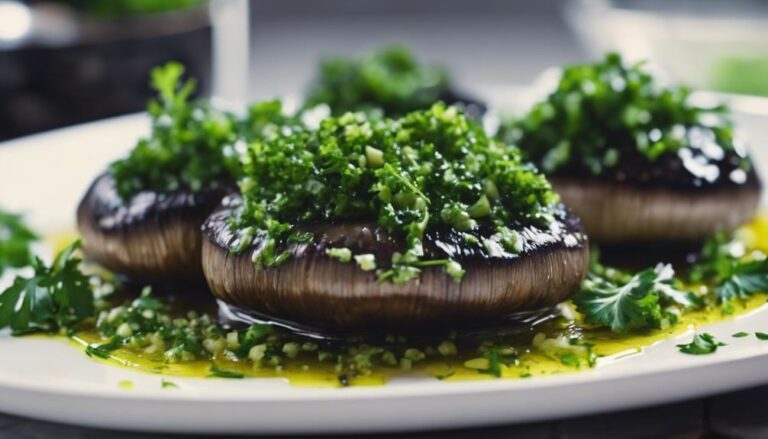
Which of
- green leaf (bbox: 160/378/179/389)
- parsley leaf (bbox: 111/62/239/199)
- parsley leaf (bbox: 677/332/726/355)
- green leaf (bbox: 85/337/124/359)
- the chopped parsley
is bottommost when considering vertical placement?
green leaf (bbox: 85/337/124/359)

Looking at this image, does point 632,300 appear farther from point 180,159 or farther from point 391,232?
point 180,159

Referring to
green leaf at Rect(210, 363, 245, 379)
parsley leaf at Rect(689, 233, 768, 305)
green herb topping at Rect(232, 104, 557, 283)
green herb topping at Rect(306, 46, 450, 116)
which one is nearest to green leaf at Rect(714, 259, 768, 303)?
parsley leaf at Rect(689, 233, 768, 305)

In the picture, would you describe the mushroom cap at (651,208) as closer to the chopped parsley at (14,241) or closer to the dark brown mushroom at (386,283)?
the dark brown mushroom at (386,283)

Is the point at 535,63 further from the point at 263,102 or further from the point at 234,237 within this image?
the point at 234,237

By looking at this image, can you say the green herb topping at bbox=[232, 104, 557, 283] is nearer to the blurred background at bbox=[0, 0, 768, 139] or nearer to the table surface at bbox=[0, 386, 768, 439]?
the table surface at bbox=[0, 386, 768, 439]

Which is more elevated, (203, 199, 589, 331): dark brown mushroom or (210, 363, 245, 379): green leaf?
(203, 199, 589, 331): dark brown mushroom

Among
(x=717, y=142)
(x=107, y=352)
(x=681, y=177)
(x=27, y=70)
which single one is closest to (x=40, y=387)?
(x=107, y=352)

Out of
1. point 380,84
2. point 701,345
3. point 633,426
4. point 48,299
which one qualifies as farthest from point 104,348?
point 380,84
